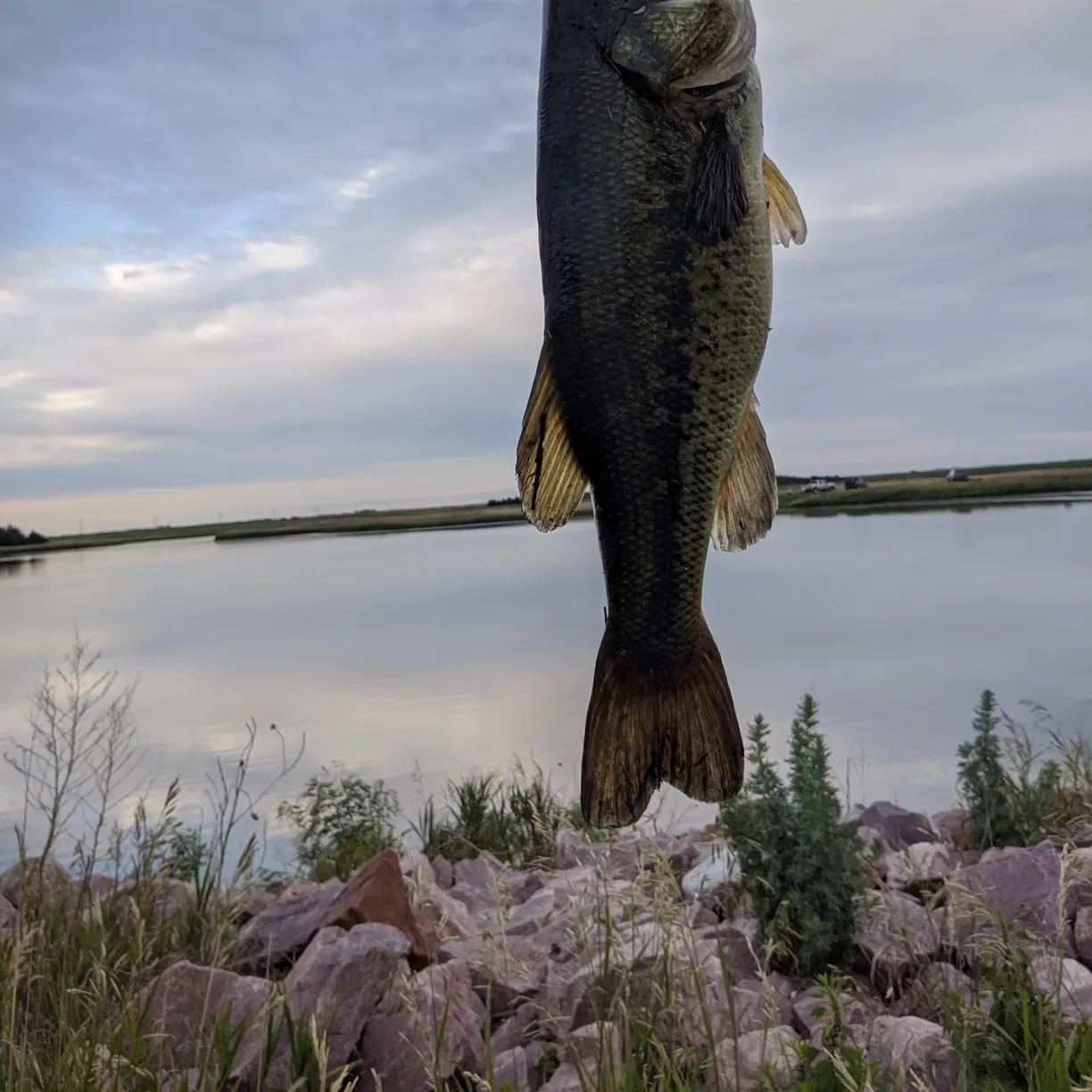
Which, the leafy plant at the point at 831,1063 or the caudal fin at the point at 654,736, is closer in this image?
the caudal fin at the point at 654,736

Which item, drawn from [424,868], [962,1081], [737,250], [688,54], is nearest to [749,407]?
[737,250]

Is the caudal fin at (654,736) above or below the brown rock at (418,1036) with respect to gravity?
above

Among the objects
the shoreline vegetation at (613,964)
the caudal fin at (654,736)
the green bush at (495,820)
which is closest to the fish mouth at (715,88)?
the caudal fin at (654,736)

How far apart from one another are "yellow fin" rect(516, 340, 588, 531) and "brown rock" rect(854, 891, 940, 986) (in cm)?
245

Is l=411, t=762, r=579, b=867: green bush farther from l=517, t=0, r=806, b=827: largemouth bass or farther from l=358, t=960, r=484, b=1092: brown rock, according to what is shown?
l=517, t=0, r=806, b=827: largemouth bass

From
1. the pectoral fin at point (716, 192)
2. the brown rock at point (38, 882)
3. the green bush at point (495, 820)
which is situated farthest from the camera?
the green bush at point (495, 820)

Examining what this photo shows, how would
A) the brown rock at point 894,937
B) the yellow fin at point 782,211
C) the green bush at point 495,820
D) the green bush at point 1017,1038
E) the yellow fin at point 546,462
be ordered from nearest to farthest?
the yellow fin at point 546,462
the yellow fin at point 782,211
the green bush at point 1017,1038
the brown rock at point 894,937
the green bush at point 495,820

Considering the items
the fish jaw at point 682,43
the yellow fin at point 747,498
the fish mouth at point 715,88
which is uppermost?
the fish jaw at point 682,43

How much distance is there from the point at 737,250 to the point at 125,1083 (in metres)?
2.91

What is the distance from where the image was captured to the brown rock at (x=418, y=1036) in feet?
11.4

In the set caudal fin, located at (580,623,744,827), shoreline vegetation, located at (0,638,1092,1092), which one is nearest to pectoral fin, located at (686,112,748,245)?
caudal fin, located at (580,623,744,827)

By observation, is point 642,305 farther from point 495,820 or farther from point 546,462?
point 495,820

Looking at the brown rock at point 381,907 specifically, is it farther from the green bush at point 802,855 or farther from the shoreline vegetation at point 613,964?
the green bush at point 802,855

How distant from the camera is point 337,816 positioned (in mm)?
7129
